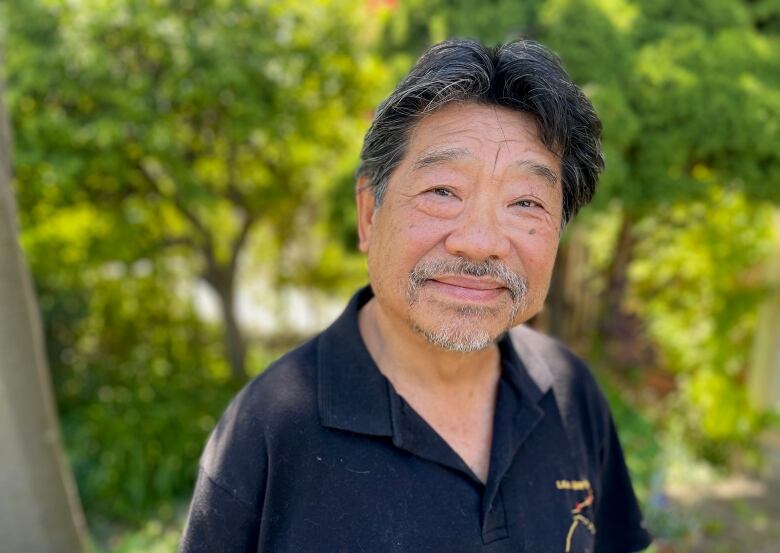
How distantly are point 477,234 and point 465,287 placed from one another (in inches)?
4.3

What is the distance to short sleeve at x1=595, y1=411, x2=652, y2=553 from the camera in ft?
5.91

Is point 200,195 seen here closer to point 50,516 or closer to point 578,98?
point 50,516

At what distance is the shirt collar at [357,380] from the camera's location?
1.37m

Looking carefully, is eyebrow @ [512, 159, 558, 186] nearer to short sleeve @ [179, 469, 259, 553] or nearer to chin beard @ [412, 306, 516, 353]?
Answer: chin beard @ [412, 306, 516, 353]

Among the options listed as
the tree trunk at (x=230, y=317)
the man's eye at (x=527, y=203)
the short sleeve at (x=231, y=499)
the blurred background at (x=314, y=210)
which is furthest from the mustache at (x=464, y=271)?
the tree trunk at (x=230, y=317)

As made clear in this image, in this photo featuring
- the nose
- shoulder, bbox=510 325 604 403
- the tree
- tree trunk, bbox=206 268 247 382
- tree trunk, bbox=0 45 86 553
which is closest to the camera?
the nose

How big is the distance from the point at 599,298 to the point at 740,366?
1.34 meters

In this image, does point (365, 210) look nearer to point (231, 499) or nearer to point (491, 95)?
point (491, 95)

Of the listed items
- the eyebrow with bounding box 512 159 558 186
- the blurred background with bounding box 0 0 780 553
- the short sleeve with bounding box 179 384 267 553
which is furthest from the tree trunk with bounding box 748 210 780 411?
the short sleeve with bounding box 179 384 267 553

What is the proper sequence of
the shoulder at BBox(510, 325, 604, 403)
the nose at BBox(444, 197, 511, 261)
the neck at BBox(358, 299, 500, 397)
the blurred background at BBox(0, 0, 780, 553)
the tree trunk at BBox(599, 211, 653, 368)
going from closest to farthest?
the nose at BBox(444, 197, 511, 261) < the neck at BBox(358, 299, 500, 397) < the shoulder at BBox(510, 325, 604, 403) < the blurred background at BBox(0, 0, 780, 553) < the tree trunk at BBox(599, 211, 653, 368)

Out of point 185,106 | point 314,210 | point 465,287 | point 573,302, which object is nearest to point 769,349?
point 573,302

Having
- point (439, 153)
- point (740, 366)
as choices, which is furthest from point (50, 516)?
point (740, 366)

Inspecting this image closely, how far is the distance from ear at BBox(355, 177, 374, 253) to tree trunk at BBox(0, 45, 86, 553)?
51.7 inches

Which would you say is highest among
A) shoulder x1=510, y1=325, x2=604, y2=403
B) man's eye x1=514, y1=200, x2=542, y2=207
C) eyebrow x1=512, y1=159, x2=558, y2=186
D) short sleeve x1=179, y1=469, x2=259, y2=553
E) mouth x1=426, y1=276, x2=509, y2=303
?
eyebrow x1=512, y1=159, x2=558, y2=186
